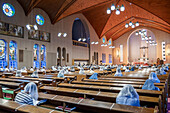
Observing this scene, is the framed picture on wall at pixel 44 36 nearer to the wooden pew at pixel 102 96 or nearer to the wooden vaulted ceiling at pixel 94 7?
the wooden vaulted ceiling at pixel 94 7

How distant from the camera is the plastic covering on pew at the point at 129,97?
2.24 m

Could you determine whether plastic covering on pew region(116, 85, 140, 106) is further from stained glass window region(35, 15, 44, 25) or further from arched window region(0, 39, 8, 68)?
stained glass window region(35, 15, 44, 25)

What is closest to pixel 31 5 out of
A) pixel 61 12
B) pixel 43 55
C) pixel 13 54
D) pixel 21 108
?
pixel 61 12

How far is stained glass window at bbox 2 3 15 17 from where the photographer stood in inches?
491

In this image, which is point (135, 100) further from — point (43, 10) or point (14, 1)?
point (43, 10)

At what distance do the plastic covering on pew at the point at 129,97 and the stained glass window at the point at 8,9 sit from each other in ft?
43.5

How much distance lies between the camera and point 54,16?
53.7ft

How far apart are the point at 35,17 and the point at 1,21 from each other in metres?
3.68

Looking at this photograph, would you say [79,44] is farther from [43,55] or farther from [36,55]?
[36,55]

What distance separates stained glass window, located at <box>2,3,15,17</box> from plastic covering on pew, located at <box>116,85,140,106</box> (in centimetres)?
1326

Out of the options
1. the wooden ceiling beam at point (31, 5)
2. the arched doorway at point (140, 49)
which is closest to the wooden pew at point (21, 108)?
Answer: the wooden ceiling beam at point (31, 5)

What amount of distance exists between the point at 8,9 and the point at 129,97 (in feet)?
45.0

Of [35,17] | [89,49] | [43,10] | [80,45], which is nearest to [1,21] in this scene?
[35,17]

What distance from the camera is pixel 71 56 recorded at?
19.4 metres
